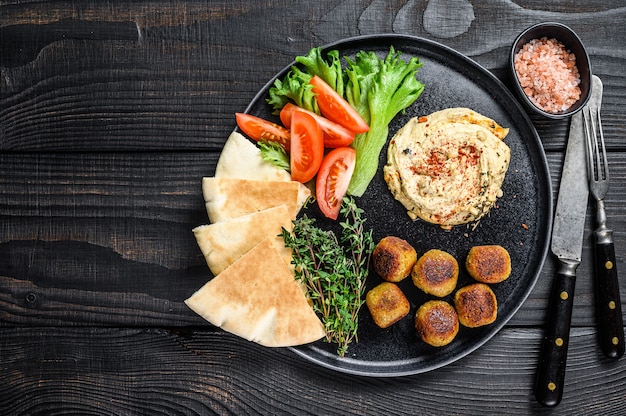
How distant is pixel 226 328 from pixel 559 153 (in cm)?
211

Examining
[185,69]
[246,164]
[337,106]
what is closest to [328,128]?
[337,106]

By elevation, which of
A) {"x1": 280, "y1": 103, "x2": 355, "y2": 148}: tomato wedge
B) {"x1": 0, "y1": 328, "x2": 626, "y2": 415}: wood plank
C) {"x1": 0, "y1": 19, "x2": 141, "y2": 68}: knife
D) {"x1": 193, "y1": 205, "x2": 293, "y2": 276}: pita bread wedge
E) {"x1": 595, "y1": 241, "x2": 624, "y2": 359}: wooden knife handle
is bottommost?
{"x1": 0, "y1": 328, "x2": 626, "y2": 415}: wood plank

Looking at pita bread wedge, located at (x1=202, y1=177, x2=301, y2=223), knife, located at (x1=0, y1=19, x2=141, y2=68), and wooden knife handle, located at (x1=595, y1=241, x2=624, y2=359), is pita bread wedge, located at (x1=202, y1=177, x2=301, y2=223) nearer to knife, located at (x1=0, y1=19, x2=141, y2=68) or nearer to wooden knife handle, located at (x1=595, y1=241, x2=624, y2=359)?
knife, located at (x1=0, y1=19, x2=141, y2=68)

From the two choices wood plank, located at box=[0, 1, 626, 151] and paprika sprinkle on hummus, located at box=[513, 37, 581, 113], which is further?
wood plank, located at box=[0, 1, 626, 151]

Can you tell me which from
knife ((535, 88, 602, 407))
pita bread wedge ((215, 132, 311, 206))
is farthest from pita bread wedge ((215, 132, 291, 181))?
knife ((535, 88, 602, 407))

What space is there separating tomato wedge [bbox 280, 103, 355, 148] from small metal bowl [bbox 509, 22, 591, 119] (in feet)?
3.11

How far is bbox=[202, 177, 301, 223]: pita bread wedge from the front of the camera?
3.02m

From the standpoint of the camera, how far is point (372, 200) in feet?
10.4

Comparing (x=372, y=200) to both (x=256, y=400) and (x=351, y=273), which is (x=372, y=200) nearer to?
(x=351, y=273)

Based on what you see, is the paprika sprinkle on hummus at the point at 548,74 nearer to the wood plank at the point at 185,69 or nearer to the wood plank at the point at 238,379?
the wood plank at the point at 185,69

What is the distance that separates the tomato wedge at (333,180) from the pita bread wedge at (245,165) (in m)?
0.11

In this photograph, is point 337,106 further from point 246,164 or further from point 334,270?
point 334,270

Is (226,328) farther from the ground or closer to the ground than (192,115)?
closer to the ground

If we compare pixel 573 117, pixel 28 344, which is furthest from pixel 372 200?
pixel 28 344
